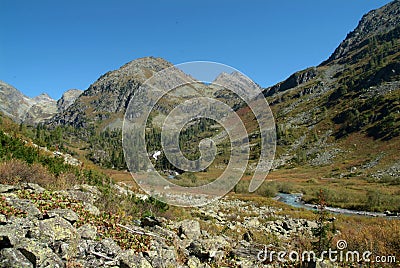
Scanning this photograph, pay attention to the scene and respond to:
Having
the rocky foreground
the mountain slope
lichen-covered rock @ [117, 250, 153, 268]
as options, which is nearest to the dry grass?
the rocky foreground

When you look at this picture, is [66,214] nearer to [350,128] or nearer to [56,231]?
[56,231]

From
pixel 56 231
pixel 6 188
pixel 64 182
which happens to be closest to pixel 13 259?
pixel 56 231

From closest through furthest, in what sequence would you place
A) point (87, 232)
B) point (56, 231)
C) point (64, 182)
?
point (56, 231), point (87, 232), point (64, 182)

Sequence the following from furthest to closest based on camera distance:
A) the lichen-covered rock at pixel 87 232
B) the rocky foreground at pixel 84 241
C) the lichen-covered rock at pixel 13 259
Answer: the lichen-covered rock at pixel 87 232 < the rocky foreground at pixel 84 241 < the lichen-covered rock at pixel 13 259

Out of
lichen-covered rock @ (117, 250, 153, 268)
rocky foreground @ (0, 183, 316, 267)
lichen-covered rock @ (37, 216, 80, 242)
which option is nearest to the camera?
rocky foreground @ (0, 183, 316, 267)

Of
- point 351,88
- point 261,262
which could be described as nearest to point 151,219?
point 261,262

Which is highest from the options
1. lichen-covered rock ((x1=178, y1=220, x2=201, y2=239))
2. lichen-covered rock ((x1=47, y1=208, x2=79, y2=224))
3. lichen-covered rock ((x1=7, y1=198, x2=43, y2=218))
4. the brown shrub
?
the brown shrub

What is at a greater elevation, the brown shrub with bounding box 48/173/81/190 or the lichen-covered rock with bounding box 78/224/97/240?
the brown shrub with bounding box 48/173/81/190

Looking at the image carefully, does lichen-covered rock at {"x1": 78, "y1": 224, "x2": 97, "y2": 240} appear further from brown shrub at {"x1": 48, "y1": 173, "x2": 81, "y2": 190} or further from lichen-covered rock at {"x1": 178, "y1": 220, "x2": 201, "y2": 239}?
brown shrub at {"x1": 48, "y1": 173, "x2": 81, "y2": 190}

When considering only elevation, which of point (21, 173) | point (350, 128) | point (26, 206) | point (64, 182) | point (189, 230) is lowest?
point (189, 230)

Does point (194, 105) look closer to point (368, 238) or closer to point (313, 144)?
point (368, 238)

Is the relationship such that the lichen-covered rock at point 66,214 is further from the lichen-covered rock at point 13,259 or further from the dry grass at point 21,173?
the dry grass at point 21,173

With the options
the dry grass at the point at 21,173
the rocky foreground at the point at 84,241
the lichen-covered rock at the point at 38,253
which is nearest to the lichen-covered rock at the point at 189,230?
the rocky foreground at the point at 84,241

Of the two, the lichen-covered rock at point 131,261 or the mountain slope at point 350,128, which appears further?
the mountain slope at point 350,128
